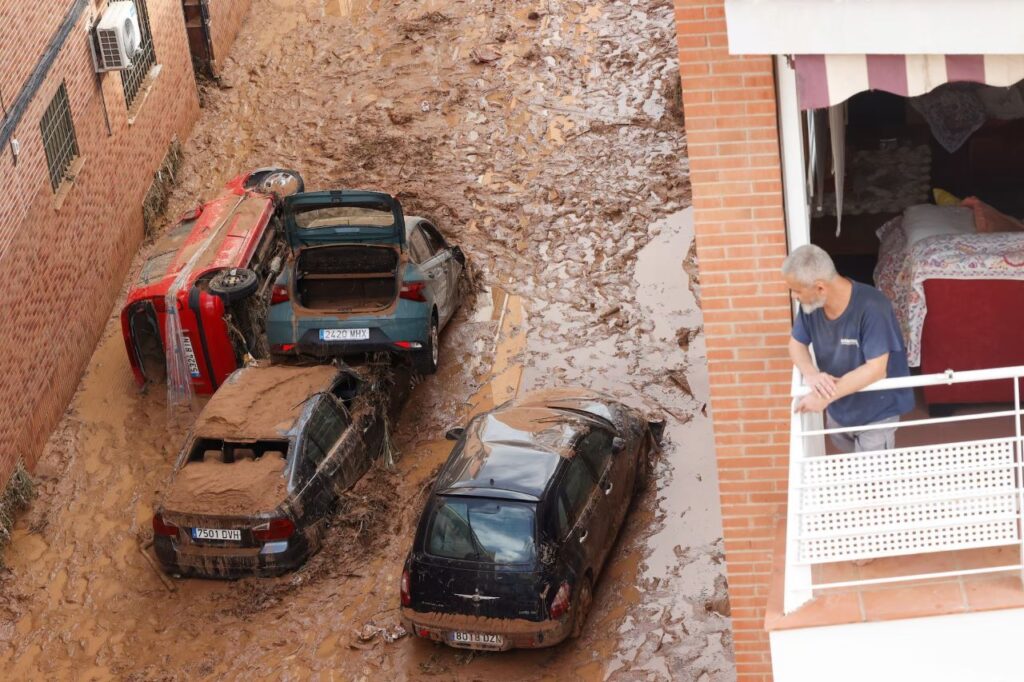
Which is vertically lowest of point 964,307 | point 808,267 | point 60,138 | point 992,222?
point 60,138

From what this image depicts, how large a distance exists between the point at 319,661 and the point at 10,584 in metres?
3.65

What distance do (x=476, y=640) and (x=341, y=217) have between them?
18.9 feet

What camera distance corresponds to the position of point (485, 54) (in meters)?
23.9

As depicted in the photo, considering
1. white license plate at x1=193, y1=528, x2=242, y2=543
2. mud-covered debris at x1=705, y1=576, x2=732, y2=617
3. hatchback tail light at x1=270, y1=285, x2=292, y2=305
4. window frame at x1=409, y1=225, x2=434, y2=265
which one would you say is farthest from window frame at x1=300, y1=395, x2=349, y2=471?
mud-covered debris at x1=705, y1=576, x2=732, y2=617

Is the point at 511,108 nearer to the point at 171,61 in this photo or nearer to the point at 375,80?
the point at 375,80

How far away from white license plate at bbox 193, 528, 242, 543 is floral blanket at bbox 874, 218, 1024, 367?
23.5ft

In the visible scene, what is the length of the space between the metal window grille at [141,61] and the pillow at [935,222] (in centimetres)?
1358

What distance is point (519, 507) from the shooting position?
12891 millimetres

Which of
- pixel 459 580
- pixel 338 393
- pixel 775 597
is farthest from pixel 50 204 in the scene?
pixel 775 597

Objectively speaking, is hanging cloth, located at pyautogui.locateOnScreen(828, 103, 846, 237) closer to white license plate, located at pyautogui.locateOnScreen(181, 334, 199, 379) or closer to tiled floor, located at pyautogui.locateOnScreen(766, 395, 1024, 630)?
tiled floor, located at pyautogui.locateOnScreen(766, 395, 1024, 630)

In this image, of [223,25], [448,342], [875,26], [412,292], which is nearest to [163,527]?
[412,292]

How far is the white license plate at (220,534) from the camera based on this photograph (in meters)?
14.1

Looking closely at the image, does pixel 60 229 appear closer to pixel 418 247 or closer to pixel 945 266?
pixel 418 247

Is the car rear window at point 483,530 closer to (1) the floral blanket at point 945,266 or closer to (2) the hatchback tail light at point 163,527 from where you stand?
(2) the hatchback tail light at point 163,527
